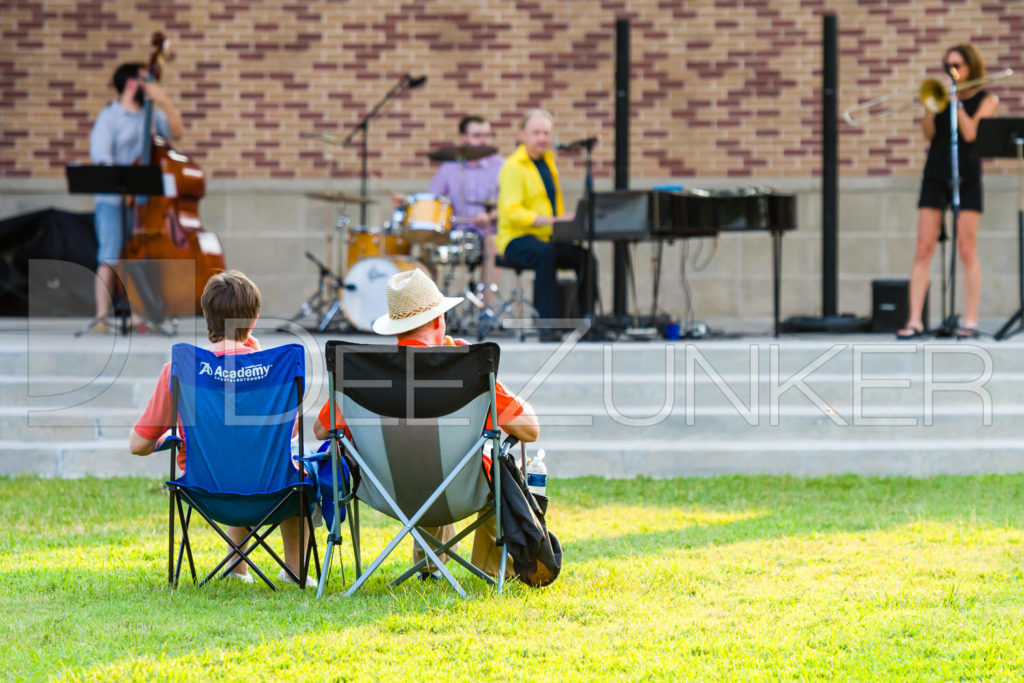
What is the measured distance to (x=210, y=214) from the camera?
11.9 meters

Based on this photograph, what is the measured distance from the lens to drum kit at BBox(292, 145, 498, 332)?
9461 mm

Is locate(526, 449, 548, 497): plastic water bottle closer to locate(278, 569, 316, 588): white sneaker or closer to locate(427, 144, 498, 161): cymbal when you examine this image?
locate(278, 569, 316, 588): white sneaker

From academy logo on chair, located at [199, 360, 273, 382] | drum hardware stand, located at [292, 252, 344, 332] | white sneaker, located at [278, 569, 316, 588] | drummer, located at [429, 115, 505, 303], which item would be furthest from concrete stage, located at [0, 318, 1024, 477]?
academy logo on chair, located at [199, 360, 273, 382]

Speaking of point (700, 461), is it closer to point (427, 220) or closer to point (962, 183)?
point (962, 183)

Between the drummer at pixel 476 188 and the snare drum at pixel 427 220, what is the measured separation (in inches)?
13.9

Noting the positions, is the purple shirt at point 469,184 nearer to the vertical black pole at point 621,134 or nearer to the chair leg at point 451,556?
the vertical black pole at point 621,134

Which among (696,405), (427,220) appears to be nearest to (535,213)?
(427,220)

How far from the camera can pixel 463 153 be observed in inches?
382

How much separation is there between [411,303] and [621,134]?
6081mm

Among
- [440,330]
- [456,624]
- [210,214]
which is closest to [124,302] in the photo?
[210,214]

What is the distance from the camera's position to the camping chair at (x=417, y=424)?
427 centimetres

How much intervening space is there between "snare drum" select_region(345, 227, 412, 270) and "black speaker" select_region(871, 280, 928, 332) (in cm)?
365

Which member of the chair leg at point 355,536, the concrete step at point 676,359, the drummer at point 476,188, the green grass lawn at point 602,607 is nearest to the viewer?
the green grass lawn at point 602,607

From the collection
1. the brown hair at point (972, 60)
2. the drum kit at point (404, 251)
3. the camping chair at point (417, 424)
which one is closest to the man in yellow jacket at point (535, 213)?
the drum kit at point (404, 251)
